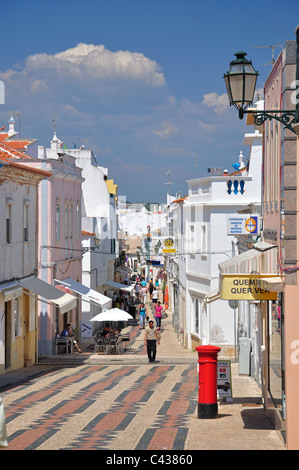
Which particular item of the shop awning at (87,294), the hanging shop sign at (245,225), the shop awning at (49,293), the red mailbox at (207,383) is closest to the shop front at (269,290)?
the red mailbox at (207,383)

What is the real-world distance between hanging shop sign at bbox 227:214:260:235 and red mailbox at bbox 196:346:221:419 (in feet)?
30.5

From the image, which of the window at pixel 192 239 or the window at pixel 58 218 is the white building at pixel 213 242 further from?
the window at pixel 58 218

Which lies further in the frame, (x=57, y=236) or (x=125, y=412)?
(x=57, y=236)

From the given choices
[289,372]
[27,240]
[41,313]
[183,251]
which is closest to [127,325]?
[183,251]

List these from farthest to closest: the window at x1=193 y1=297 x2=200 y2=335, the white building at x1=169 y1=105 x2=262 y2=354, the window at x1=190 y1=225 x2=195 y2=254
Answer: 1. the window at x1=190 y1=225 x2=195 y2=254
2. the window at x1=193 y1=297 x2=200 y2=335
3. the white building at x1=169 y1=105 x2=262 y2=354

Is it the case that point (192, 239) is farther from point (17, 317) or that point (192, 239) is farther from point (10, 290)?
point (10, 290)

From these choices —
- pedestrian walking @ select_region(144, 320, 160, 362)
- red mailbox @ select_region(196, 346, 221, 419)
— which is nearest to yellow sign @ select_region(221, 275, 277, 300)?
red mailbox @ select_region(196, 346, 221, 419)

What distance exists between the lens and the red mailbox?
466 inches

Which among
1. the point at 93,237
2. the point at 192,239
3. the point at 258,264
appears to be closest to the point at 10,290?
the point at 258,264

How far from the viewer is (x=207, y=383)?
11836 mm

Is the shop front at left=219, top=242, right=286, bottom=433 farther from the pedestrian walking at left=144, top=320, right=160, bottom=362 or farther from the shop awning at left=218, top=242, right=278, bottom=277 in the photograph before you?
the pedestrian walking at left=144, top=320, right=160, bottom=362

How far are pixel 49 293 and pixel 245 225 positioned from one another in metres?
6.64

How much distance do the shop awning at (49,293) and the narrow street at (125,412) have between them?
237 centimetres

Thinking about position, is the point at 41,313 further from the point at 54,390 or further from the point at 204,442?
the point at 204,442
